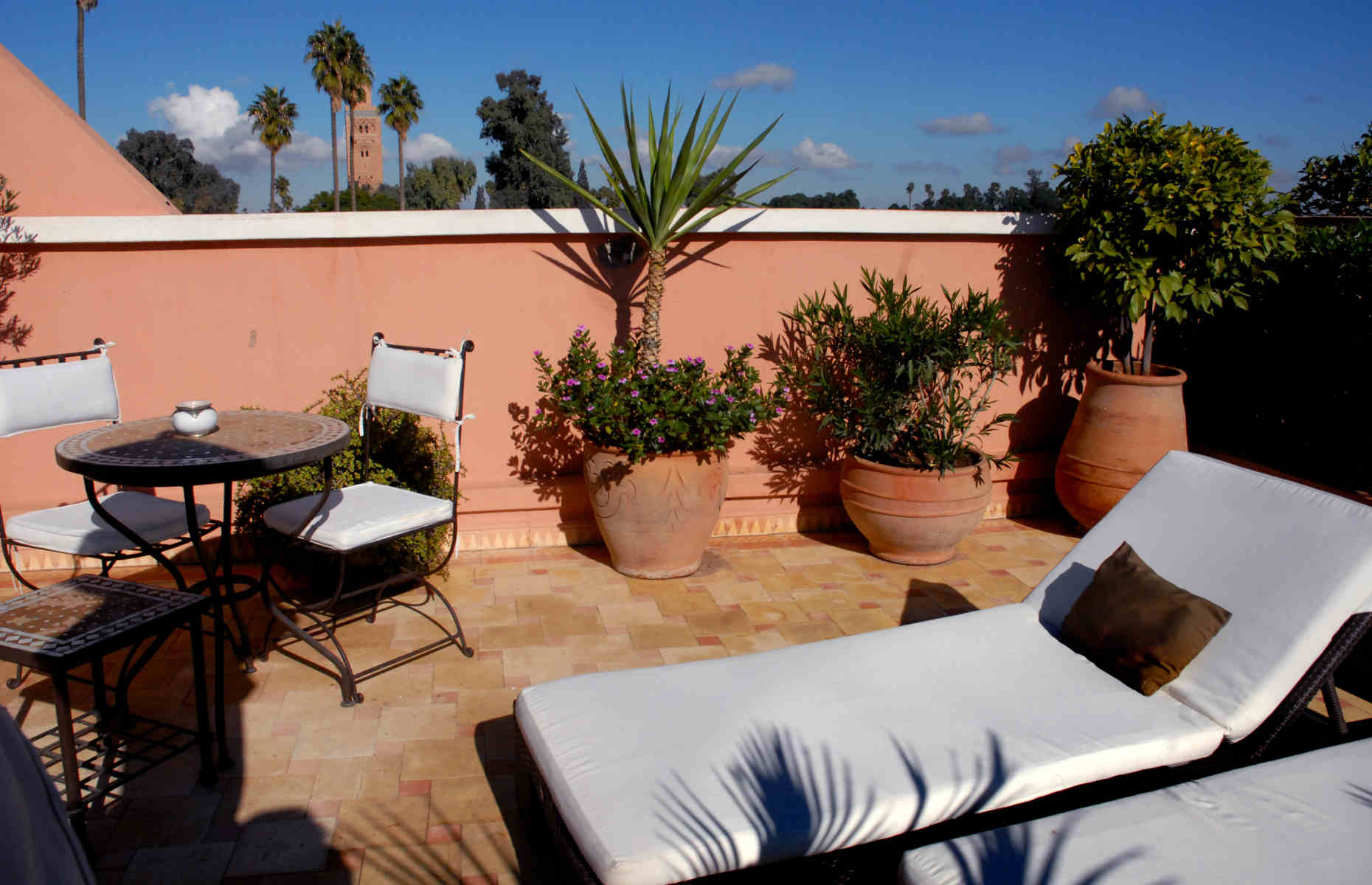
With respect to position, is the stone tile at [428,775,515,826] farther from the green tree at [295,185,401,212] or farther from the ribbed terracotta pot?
the green tree at [295,185,401,212]

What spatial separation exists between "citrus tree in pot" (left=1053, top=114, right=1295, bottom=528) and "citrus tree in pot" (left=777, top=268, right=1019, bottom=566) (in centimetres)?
63

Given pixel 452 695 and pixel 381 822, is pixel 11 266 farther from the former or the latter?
pixel 381 822

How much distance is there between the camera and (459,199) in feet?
170

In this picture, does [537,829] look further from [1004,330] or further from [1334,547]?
[1004,330]

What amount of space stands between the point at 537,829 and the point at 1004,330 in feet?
10.3

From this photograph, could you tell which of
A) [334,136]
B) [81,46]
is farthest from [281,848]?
[334,136]

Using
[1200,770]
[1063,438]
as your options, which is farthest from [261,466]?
[1063,438]

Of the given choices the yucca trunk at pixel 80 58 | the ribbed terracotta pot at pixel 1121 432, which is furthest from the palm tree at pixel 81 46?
the ribbed terracotta pot at pixel 1121 432

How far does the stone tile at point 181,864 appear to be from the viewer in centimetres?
209

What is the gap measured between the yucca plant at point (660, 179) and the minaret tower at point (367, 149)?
222 ft

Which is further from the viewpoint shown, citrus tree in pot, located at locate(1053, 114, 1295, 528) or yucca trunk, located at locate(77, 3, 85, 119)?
yucca trunk, located at locate(77, 3, 85, 119)

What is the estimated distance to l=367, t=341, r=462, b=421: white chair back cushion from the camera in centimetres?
327

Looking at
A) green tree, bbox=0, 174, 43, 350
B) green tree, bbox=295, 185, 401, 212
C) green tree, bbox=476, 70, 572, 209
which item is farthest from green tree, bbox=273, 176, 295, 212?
green tree, bbox=0, 174, 43, 350

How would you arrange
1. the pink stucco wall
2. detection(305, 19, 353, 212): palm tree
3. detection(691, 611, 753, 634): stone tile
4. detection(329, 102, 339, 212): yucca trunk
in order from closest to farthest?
detection(691, 611, 753, 634): stone tile < the pink stucco wall < detection(305, 19, 353, 212): palm tree < detection(329, 102, 339, 212): yucca trunk
